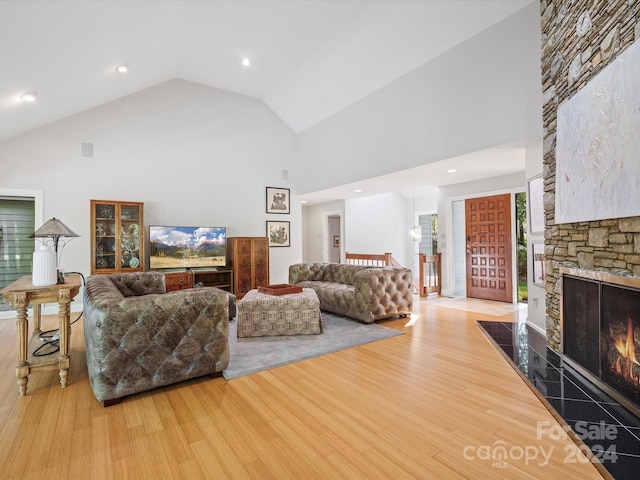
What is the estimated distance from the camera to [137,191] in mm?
6027

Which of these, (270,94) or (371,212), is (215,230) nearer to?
(270,94)

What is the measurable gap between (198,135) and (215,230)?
1976mm

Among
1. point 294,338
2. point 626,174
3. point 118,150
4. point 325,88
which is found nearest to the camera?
point 626,174

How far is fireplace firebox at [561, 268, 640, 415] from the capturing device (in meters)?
2.06

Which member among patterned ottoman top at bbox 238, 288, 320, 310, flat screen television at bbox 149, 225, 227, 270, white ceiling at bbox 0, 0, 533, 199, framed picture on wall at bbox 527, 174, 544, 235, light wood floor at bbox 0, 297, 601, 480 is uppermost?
white ceiling at bbox 0, 0, 533, 199

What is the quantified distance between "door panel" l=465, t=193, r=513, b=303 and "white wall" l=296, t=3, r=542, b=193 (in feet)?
7.08

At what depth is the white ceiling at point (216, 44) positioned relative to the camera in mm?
3092

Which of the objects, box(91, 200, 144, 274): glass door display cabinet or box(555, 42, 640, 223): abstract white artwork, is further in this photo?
box(91, 200, 144, 274): glass door display cabinet

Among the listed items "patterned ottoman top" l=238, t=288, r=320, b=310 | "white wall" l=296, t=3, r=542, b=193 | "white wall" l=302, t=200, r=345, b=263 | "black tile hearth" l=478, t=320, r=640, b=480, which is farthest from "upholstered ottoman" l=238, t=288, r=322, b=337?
"white wall" l=302, t=200, r=345, b=263

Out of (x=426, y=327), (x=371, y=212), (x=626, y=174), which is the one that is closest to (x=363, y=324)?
(x=426, y=327)

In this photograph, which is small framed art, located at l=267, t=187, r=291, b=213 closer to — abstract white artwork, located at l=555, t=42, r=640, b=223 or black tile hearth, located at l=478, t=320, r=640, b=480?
black tile hearth, located at l=478, t=320, r=640, b=480

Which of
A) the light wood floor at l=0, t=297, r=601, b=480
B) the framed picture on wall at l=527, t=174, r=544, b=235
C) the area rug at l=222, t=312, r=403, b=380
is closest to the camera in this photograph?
the light wood floor at l=0, t=297, r=601, b=480

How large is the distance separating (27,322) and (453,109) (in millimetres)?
5168

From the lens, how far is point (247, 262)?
22.0 ft
